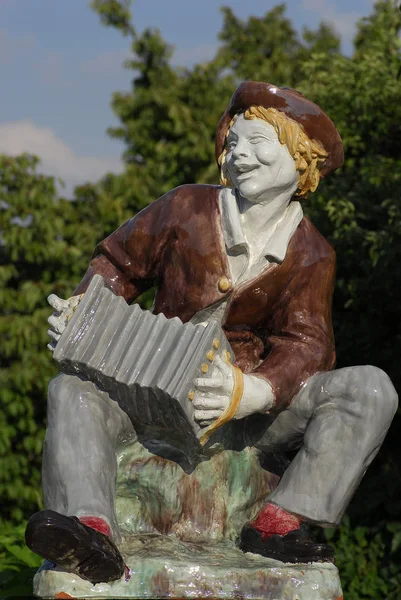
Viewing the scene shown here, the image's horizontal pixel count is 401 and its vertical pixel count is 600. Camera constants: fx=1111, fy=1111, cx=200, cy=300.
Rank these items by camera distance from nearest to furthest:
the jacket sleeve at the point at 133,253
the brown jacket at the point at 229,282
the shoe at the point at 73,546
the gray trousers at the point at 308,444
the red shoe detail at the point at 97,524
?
the shoe at the point at 73,546
the red shoe detail at the point at 97,524
the gray trousers at the point at 308,444
the brown jacket at the point at 229,282
the jacket sleeve at the point at 133,253

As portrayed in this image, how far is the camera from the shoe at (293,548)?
128 inches

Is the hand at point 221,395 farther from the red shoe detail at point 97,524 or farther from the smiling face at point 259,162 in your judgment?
the smiling face at point 259,162

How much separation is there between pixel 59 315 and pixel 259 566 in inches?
37.7

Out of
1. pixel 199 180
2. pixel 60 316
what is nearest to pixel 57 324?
pixel 60 316

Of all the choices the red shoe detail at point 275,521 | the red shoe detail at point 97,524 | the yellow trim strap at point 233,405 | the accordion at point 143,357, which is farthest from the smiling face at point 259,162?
the red shoe detail at point 97,524

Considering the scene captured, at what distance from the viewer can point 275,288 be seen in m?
3.48

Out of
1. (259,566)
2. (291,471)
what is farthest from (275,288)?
(259,566)

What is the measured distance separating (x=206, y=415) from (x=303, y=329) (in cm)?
50

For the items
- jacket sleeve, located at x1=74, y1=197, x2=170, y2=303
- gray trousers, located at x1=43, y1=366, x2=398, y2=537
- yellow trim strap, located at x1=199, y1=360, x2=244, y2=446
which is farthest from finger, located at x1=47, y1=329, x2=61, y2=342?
yellow trim strap, located at x1=199, y1=360, x2=244, y2=446

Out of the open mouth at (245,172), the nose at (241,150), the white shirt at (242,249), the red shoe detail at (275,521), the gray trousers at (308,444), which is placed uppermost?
the nose at (241,150)

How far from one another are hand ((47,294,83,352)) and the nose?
2.14 ft

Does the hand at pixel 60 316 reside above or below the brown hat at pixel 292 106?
below

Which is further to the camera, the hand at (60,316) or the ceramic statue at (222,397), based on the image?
the hand at (60,316)

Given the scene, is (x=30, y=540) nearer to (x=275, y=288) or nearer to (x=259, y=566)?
(x=259, y=566)
